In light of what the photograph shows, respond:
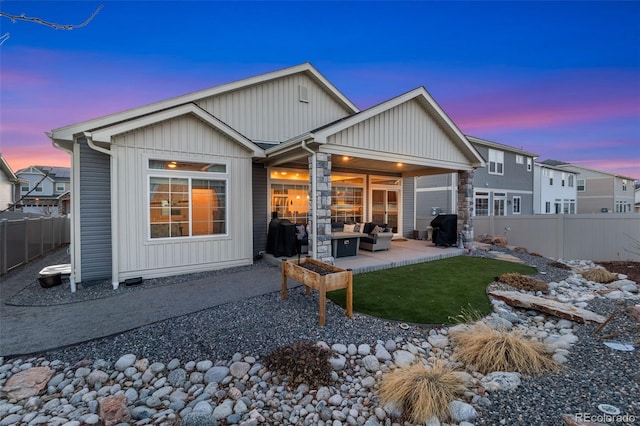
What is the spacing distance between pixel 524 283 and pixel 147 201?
8.20 metres

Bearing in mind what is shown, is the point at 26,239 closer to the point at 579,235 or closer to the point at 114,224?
the point at 114,224

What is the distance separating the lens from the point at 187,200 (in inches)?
255

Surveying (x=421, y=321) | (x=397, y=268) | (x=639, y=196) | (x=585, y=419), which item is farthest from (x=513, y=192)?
(x=639, y=196)

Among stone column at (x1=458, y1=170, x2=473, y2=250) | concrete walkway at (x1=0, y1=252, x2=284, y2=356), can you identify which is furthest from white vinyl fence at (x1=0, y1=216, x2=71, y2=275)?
stone column at (x1=458, y1=170, x2=473, y2=250)

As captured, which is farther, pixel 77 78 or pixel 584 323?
pixel 77 78

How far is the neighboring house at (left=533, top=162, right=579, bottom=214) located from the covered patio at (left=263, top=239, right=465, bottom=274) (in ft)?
59.6

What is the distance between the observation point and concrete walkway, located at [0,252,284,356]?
360 centimetres

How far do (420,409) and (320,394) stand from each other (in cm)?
92

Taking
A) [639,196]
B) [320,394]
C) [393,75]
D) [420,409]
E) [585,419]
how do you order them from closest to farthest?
[585,419] → [420,409] → [320,394] → [393,75] → [639,196]

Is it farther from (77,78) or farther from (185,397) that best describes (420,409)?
(77,78)

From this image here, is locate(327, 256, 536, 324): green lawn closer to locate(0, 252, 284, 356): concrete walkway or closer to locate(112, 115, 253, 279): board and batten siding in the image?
locate(0, 252, 284, 356): concrete walkway

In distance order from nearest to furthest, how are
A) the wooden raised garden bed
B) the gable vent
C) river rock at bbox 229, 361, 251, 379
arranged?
river rock at bbox 229, 361, 251, 379, the wooden raised garden bed, the gable vent

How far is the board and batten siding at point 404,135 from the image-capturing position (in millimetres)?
6848

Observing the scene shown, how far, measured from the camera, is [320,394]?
8.88 ft
